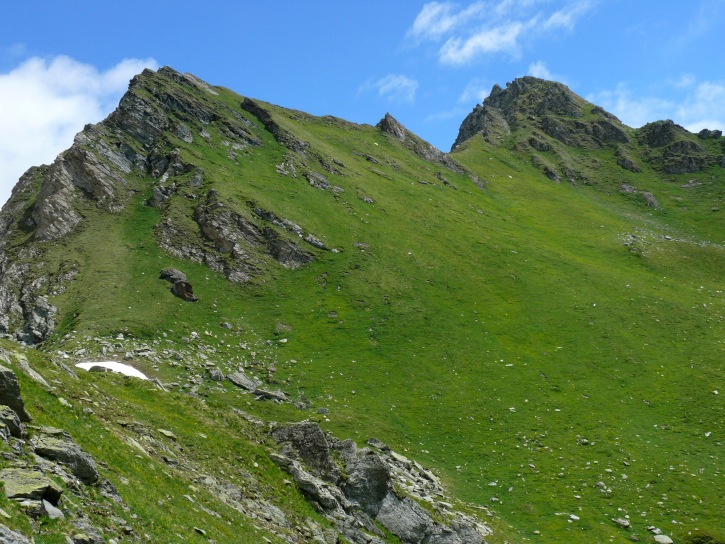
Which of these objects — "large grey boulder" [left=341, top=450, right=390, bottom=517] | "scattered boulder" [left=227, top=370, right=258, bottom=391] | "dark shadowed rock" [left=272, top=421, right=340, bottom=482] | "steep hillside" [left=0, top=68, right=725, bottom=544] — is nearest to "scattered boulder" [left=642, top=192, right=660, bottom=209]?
"steep hillside" [left=0, top=68, right=725, bottom=544]

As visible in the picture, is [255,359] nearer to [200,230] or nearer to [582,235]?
[200,230]

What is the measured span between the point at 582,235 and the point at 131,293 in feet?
264

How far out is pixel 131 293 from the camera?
59.5 metres

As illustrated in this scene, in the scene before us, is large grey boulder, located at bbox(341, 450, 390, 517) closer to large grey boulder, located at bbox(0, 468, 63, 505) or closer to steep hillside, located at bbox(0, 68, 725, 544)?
steep hillside, located at bbox(0, 68, 725, 544)

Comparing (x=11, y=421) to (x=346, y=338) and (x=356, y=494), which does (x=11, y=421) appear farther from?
(x=346, y=338)

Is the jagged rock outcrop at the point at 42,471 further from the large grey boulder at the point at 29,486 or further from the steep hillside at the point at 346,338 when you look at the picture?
the steep hillside at the point at 346,338

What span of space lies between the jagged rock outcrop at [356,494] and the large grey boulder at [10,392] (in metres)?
12.6

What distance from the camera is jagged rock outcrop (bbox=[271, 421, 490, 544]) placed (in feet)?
82.6

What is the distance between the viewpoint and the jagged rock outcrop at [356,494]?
2519 centimetres

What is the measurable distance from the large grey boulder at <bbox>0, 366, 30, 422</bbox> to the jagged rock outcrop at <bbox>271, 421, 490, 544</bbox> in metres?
12.6

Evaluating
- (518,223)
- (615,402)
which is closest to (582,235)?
(518,223)

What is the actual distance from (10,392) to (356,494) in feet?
54.9

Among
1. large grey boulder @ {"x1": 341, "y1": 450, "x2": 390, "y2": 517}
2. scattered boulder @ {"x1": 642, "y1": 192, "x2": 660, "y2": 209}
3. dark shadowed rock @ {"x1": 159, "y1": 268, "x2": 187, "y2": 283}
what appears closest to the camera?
large grey boulder @ {"x1": 341, "y1": 450, "x2": 390, "y2": 517}

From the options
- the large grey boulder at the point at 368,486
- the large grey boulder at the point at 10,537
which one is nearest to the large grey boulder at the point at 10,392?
the large grey boulder at the point at 10,537
